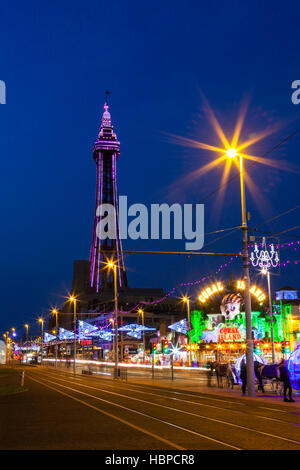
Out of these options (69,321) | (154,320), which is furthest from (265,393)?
(69,321)

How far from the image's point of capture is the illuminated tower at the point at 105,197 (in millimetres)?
161625

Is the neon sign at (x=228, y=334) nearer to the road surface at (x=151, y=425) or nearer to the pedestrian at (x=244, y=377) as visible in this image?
the pedestrian at (x=244, y=377)

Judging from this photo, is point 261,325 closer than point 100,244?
Yes

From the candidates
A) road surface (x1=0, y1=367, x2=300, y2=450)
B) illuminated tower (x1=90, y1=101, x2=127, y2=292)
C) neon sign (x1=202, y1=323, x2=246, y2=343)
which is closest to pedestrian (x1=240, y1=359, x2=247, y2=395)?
road surface (x1=0, y1=367, x2=300, y2=450)

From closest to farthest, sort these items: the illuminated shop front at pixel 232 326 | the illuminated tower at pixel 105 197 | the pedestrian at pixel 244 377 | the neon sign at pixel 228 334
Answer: the pedestrian at pixel 244 377 → the neon sign at pixel 228 334 → the illuminated shop front at pixel 232 326 → the illuminated tower at pixel 105 197

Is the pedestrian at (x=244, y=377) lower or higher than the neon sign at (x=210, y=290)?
lower

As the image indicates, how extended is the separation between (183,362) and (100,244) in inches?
3595

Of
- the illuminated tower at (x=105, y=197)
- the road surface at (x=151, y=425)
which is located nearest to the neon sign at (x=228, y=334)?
the road surface at (x=151, y=425)

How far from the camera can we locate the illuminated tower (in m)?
162

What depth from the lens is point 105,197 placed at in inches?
6422

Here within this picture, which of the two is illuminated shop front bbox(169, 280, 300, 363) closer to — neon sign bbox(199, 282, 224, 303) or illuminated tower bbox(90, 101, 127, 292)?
neon sign bbox(199, 282, 224, 303)

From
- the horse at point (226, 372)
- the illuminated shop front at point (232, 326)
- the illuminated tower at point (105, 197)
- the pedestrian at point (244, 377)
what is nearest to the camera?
the pedestrian at point (244, 377)
